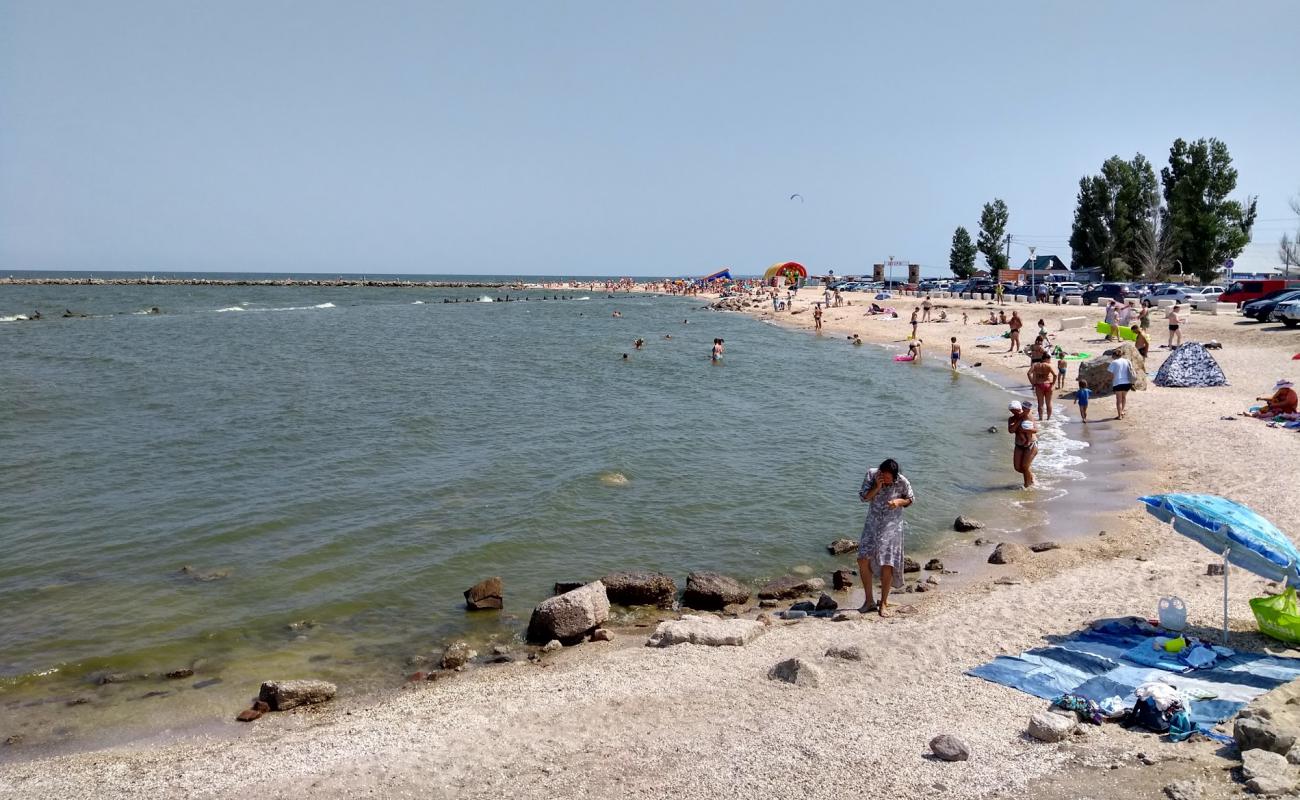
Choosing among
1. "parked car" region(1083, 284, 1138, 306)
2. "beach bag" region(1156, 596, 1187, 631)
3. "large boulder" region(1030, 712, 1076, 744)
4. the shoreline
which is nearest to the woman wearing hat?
the shoreline

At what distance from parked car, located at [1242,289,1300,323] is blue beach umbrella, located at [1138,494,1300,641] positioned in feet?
103

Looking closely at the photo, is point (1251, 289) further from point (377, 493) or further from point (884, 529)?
point (377, 493)

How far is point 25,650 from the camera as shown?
980 centimetres

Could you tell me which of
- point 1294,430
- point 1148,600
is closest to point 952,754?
point 1148,600

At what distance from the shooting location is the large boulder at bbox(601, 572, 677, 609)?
11016 mm

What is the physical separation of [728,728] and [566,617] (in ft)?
11.1

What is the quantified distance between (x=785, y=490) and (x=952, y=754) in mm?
10396

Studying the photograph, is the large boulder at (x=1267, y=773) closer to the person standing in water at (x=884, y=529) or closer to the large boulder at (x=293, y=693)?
the person standing in water at (x=884, y=529)

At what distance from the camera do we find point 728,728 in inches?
273

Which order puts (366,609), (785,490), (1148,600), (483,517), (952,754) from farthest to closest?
(785,490) → (483,517) → (366,609) → (1148,600) → (952,754)

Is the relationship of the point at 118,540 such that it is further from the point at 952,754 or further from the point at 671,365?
the point at 671,365

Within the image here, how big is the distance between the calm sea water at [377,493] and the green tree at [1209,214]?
43.1 m

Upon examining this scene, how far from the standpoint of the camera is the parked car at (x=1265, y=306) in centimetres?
3281

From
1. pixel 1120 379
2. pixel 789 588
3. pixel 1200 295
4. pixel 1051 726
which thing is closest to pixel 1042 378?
pixel 1120 379
